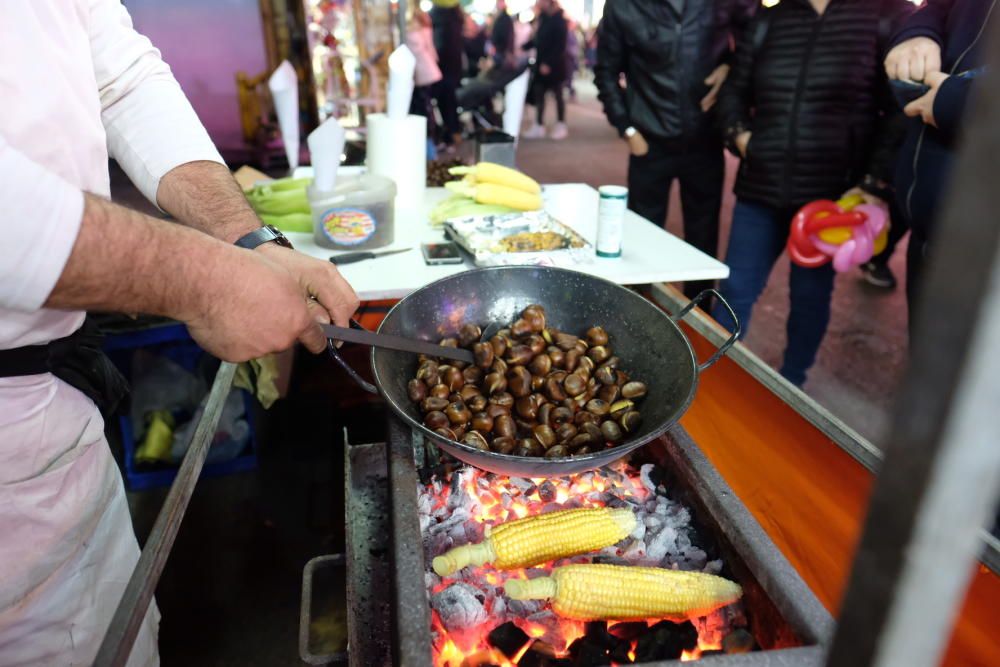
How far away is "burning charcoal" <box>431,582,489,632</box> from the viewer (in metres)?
1.13

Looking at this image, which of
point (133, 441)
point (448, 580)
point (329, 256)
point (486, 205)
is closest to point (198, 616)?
point (133, 441)

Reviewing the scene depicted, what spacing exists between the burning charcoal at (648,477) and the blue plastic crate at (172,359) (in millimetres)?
1963

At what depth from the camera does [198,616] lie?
7.38 feet

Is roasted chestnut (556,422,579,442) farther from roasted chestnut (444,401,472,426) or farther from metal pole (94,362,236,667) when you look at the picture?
metal pole (94,362,236,667)

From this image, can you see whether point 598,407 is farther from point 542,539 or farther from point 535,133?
point 535,133

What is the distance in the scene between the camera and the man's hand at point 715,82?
3361 millimetres

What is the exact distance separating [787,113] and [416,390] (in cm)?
228

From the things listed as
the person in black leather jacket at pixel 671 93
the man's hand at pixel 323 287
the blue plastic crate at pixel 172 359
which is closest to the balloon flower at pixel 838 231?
the person in black leather jacket at pixel 671 93

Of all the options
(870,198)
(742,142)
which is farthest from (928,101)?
(742,142)

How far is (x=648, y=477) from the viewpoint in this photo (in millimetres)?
1457

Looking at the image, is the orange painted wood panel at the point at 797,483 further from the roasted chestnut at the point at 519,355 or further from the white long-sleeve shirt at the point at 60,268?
the white long-sleeve shirt at the point at 60,268

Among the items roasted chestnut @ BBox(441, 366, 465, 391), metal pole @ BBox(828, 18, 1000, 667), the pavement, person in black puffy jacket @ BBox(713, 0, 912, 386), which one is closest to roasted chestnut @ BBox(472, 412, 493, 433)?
roasted chestnut @ BBox(441, 366, 465, 391)

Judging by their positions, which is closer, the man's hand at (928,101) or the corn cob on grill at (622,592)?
the corn cob on grill at (622,592)

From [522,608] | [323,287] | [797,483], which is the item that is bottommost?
[797,483]
